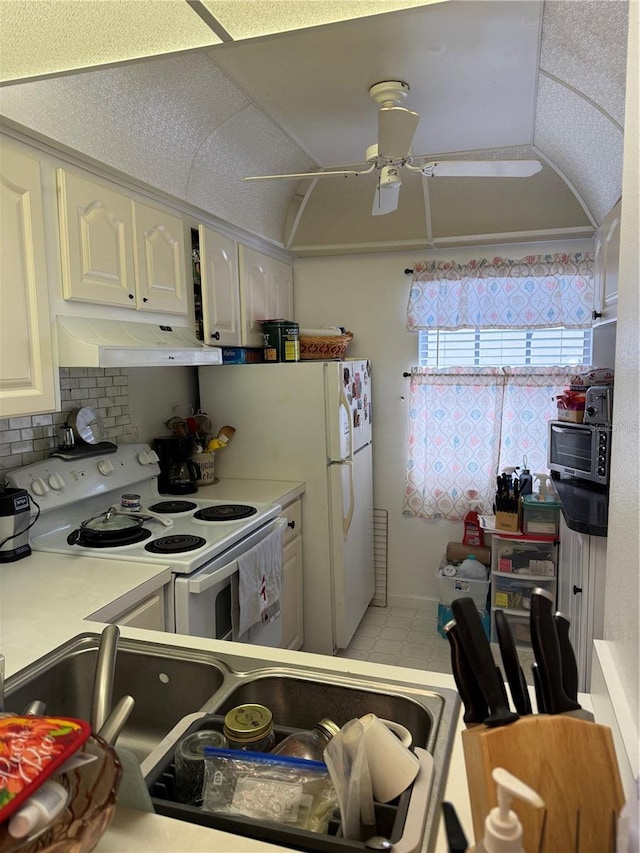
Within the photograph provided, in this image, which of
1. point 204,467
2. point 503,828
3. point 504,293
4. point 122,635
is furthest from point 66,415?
point 504,293

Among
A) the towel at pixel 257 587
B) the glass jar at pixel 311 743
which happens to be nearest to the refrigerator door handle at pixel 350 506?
the towel at pixel 257 587

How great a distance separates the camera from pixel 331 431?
2984mm

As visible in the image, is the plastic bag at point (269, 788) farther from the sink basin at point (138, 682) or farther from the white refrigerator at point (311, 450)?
the white refrigerator at point (311, 450)

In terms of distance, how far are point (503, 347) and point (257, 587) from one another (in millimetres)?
2107

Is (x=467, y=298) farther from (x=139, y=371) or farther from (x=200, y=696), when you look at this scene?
(x=200, y=696)

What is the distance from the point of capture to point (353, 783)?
0.75 m

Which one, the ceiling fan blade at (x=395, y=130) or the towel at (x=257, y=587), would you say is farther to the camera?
the towel at (x=257, y=587)

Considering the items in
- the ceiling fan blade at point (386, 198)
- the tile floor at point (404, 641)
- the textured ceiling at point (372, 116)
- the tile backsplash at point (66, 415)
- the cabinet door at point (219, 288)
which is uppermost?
the textured ceiling at point (372, 116)

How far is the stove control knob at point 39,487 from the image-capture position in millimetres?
2082

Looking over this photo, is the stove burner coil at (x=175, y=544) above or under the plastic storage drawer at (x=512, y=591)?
above

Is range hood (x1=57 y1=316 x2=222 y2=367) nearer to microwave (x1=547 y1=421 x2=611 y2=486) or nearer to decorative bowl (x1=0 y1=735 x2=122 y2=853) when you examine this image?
decorative bowl (x1=0 y1=735 x2=122 y2=853)

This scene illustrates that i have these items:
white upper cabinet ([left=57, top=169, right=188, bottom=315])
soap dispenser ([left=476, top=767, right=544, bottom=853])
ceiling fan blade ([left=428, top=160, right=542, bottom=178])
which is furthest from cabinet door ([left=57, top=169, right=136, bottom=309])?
soap dispenser ([left=476, top=767, right=544, bottom=853])

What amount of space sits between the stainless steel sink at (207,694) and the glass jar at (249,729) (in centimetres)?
6

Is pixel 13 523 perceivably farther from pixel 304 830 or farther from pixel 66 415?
pixel 304 830
